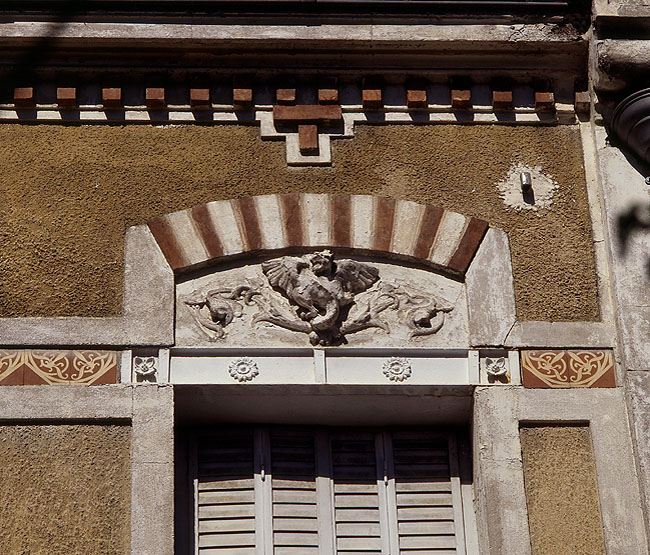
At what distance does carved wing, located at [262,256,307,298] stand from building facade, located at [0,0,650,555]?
0.01 meters

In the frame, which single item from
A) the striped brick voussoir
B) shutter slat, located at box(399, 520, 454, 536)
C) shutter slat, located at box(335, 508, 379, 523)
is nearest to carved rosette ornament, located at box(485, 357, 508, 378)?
the striped brick voussoir

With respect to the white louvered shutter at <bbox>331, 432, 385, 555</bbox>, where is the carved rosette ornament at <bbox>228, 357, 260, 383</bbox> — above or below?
above

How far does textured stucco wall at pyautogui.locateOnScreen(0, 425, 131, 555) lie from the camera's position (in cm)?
757

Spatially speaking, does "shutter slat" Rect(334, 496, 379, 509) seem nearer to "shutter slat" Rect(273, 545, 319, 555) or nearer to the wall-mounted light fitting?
"shutter slat" Rect(273, 545, 319, 555)

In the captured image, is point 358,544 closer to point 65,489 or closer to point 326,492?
point 326,492

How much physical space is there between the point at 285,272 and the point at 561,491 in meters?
1.79

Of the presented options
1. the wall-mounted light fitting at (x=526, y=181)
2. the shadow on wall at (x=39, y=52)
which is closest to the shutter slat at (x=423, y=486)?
the wall-mounted light fitting at (x=526, y=181)

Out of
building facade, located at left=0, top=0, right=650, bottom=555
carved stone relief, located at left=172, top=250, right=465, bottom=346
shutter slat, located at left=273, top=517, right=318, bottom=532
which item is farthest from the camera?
carved stone relief, located at left=172, top=250, right=465, bottom=346

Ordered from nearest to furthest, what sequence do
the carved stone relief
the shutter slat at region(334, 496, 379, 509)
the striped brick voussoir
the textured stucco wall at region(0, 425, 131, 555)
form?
the textured stucco wall at region(0, 425, 131, 555) → the shutter slat at region(334, 496, 379, 509) → the carved stone relief → the striped brick voussoir

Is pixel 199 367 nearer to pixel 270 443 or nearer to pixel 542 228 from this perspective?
pixel 270 443

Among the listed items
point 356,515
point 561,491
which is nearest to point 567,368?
point 561,491

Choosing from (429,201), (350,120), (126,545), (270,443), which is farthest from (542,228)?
(126,545)

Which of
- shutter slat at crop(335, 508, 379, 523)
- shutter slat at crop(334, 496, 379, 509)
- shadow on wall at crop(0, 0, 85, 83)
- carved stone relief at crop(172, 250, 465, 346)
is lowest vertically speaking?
shutter slat at crop(335, 508, 379, 523)

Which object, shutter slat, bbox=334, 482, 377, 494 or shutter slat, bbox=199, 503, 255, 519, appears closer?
shutter slat, bbox=199, 503, 255, 519
